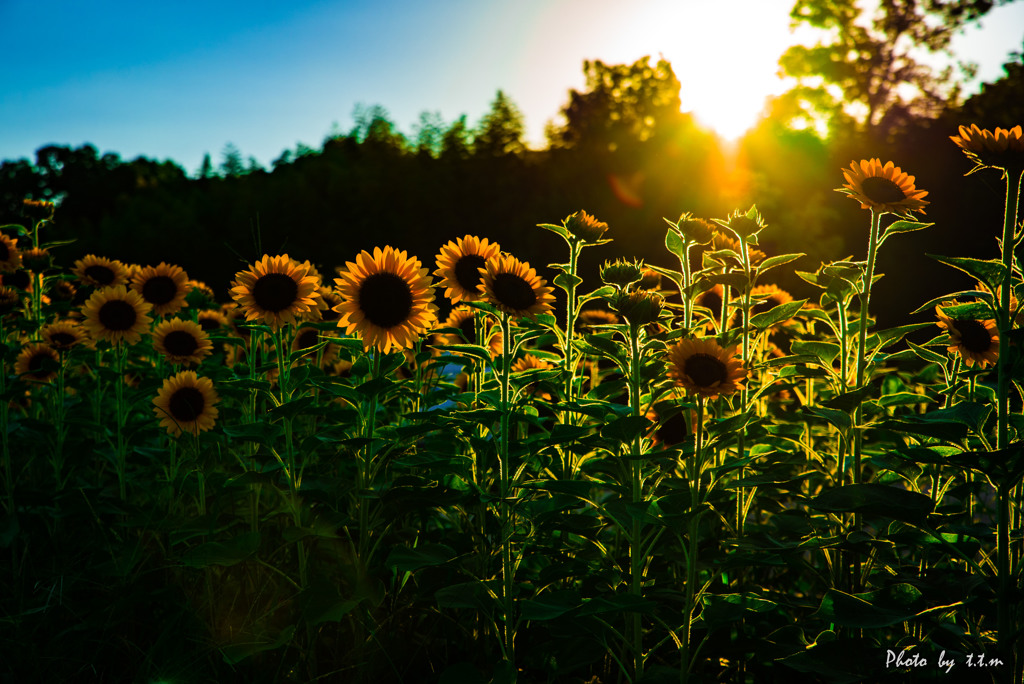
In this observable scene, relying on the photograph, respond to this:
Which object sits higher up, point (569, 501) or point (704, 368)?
point (704, 368)

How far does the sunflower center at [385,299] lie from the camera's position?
2012mm

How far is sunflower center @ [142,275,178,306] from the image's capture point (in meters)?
3.01

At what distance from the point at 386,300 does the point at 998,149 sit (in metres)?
1.68

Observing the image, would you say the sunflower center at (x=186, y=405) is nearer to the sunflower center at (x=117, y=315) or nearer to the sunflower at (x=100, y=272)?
the sunflower center at (x=117, y=315)

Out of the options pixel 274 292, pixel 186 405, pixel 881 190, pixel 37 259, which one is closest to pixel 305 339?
pixel 186 405

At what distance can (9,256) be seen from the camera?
3102 millimetres

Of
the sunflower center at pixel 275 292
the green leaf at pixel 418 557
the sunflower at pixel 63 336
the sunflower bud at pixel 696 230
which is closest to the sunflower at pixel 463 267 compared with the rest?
the sunflower center at pixel 275 292

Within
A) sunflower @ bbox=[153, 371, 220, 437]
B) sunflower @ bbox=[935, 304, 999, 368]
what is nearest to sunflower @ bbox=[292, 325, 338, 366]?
sunflower @ bbox=[153, 371, 220, 437]

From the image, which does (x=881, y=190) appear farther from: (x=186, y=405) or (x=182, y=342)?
(x=182, y=342)

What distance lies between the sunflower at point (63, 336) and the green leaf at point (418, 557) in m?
1.90

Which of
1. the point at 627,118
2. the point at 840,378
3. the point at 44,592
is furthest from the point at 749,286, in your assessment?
the point at 627,118

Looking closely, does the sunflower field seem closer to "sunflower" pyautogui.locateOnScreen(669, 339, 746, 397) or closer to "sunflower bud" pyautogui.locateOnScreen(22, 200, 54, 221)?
"sunflower" pyautogui.locateOnScreen(669, 339, 746, 397)

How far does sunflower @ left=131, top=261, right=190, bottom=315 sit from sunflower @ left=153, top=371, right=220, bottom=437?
21.5 inches

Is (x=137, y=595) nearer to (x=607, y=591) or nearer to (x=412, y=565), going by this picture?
(x=412, y=565)
